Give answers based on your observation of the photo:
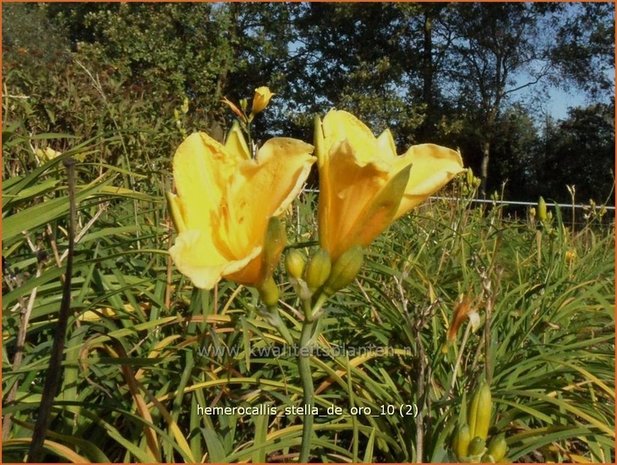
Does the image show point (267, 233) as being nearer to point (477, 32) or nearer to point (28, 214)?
point (28, 214)

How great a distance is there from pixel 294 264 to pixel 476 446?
21 centimetres

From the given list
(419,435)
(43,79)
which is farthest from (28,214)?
(43,79)

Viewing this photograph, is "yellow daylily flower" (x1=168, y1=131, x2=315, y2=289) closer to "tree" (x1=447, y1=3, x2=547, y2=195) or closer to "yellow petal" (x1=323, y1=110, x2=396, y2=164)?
"yellow petal" (x1=323, y1=110, x2=396, y2=164)

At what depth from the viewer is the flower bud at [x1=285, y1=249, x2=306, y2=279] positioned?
1.55 feet

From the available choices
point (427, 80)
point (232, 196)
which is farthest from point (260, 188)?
point (427, 80)

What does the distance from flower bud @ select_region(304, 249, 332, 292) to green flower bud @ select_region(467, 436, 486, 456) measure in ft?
0.62

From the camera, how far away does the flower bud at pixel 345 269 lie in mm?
456

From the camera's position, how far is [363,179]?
0.45m

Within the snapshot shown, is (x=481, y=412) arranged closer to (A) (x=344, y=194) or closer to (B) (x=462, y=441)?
(B) (x=462, y=441)

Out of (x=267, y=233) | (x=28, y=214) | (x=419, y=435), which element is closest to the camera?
(x=267, y=233)

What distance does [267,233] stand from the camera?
42 cm

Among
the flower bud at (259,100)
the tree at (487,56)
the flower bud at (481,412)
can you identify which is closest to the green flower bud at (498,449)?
the flower bud at (481,412)

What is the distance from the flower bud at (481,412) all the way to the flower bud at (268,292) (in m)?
0.19

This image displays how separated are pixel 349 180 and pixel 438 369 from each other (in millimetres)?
617
